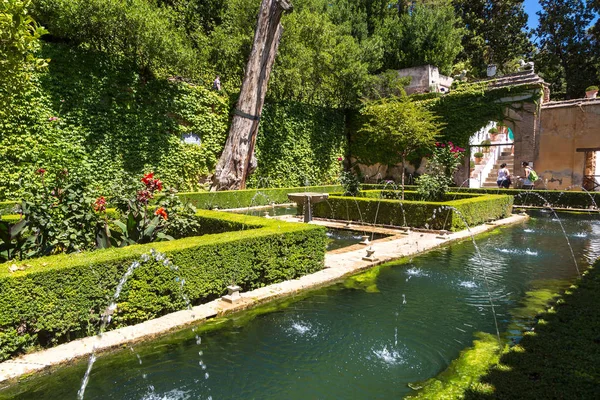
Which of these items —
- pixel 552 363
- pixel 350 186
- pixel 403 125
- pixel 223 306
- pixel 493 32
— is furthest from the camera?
pixel 493 32

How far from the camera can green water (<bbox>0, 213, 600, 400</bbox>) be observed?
9.71 feet

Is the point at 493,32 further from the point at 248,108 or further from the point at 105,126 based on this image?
the point at 105,126

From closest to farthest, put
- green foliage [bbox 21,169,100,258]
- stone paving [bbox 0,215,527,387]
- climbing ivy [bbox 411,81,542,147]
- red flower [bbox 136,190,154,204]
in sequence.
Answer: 1. stone paving [bbox 0,215,527,387]
2. green foliage [bbox 21,169,100,258]
3. red flower [bbox 136,190,154,204]
4. climbing ivy [bbox 411,81,542,147]

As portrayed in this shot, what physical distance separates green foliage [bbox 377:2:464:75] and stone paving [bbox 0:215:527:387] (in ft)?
61.3

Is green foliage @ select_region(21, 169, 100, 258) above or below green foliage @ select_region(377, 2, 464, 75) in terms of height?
below

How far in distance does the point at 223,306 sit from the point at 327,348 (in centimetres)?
141

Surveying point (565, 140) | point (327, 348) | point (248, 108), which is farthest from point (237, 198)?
point (565, 140)

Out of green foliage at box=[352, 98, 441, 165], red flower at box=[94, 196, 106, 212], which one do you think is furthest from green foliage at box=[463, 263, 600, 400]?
green foliage at box=[352, 98, 441, 165]

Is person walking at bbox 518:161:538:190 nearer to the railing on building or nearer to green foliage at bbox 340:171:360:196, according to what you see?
the railing on building

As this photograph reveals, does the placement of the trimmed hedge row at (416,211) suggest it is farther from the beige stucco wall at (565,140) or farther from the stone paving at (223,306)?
the beige stucco wall at (565,140)

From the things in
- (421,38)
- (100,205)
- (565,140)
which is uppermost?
(421,38)

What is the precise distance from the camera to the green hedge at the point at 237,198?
1232 centimetres

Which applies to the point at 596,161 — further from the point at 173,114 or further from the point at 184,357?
the point at 184,357

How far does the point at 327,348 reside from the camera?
11.9ft
